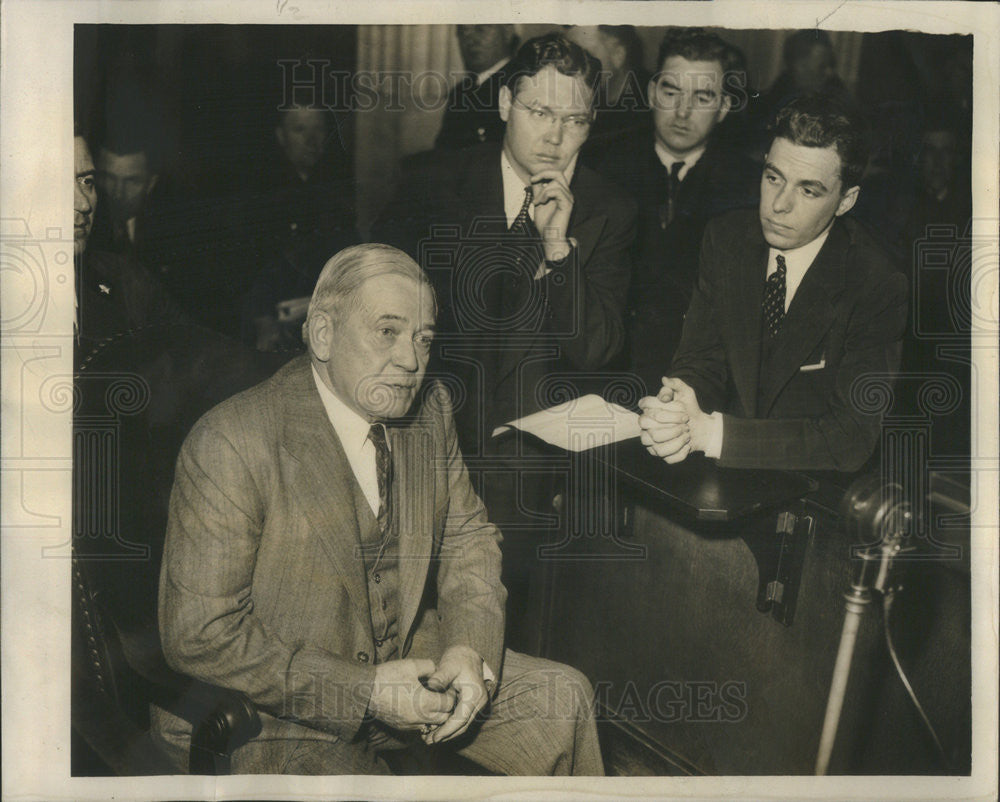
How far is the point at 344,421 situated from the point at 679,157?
4.58 ft

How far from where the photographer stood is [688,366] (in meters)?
3.34

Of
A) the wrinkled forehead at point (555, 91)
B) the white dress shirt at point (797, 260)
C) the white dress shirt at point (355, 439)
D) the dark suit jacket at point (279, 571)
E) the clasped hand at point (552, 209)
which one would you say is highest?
the wrinkled forehead at point (555, 91)

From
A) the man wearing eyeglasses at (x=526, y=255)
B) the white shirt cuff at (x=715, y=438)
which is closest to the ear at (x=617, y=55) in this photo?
the man wearing eyeglasses at (x=526, y=255)

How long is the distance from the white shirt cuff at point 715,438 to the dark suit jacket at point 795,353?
0.06 ft

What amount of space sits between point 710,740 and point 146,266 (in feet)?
7.95

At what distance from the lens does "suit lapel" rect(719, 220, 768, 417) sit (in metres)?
3.33

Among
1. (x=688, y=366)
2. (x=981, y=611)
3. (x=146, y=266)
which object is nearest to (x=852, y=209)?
(x=688, y=366)

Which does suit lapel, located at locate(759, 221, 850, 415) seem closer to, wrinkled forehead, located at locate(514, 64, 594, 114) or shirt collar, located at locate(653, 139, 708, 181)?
shirt collar, located at locate(653, 139, 708, 181)

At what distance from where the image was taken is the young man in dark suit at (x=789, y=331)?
3314 mm

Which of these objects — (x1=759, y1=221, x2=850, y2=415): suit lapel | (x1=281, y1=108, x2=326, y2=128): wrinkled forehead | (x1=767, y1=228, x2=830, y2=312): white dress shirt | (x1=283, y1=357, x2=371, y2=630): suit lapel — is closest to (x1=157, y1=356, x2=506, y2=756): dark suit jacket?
(x1=283, y1=357, x2=371, y2=630): suit lapel

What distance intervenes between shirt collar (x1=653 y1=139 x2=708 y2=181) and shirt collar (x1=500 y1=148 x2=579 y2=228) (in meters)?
0.27

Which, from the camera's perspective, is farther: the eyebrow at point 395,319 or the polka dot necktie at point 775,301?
the polka dot necktie at point 775,301

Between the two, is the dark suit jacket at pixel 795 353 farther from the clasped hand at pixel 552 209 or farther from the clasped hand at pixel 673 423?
the clasped hand at pixel 552 209

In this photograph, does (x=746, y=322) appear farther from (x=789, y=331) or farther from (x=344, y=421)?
(x=344, y=421)
